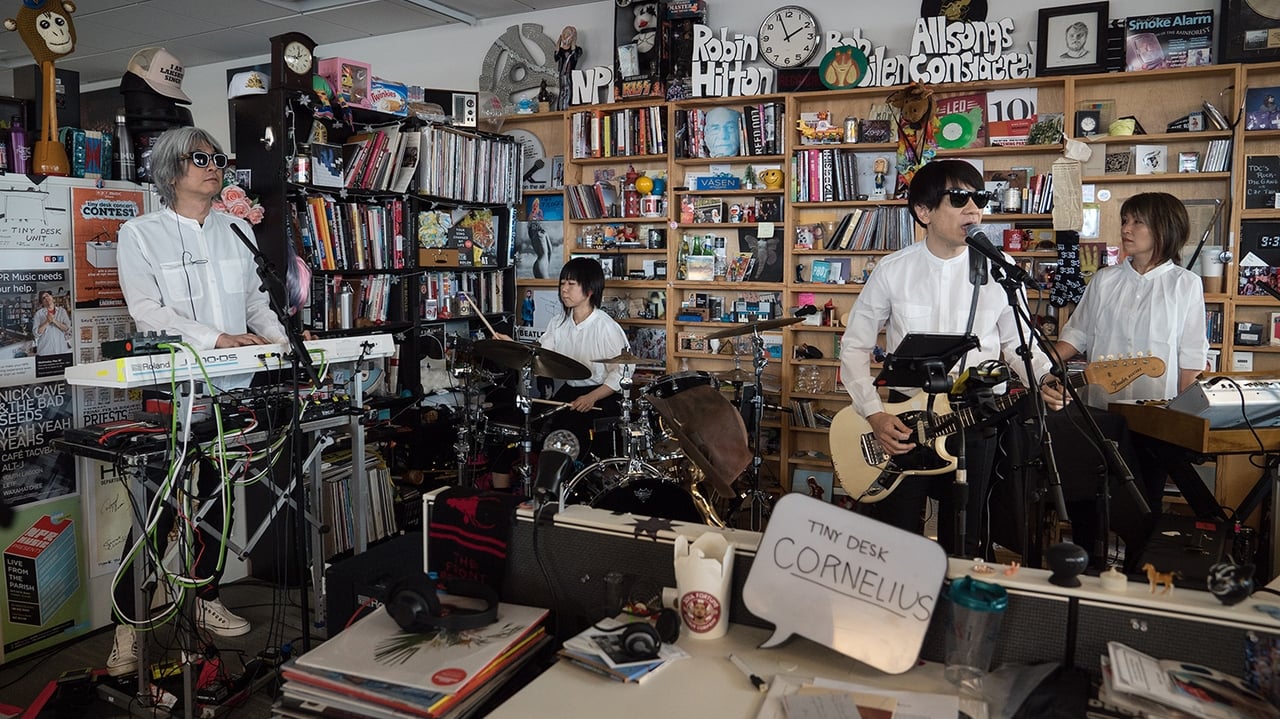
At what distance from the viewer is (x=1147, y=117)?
4348 mm

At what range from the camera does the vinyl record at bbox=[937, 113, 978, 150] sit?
4609 mm

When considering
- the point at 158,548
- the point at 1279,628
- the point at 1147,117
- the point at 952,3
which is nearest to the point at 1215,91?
the point at 1147,117

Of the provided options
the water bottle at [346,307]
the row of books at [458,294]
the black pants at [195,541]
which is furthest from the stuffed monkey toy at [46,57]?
the row of books at [458,294]

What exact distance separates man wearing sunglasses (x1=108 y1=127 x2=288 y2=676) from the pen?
1999 millimetres

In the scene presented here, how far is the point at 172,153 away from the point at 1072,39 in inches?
160

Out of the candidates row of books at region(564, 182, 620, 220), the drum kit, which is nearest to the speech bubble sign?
the drum kit

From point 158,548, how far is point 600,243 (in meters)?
3.33

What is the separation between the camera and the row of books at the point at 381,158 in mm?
4332

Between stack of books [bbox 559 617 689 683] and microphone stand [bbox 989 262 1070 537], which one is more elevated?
microphone stand [bbox 989 262 1070 537]

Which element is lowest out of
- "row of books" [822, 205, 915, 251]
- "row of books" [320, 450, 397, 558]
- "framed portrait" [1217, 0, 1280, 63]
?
"row of books" [320, 450, 397, 558]

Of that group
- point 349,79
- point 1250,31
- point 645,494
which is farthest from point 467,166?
point 1250,31

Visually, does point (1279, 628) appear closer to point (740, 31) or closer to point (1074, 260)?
point (1074, 260)

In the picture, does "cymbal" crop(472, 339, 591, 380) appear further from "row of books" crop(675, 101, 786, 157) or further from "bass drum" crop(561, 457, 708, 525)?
"row of books" crop(675, 101, 786, 157)

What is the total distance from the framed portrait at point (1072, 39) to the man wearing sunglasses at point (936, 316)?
233cm
